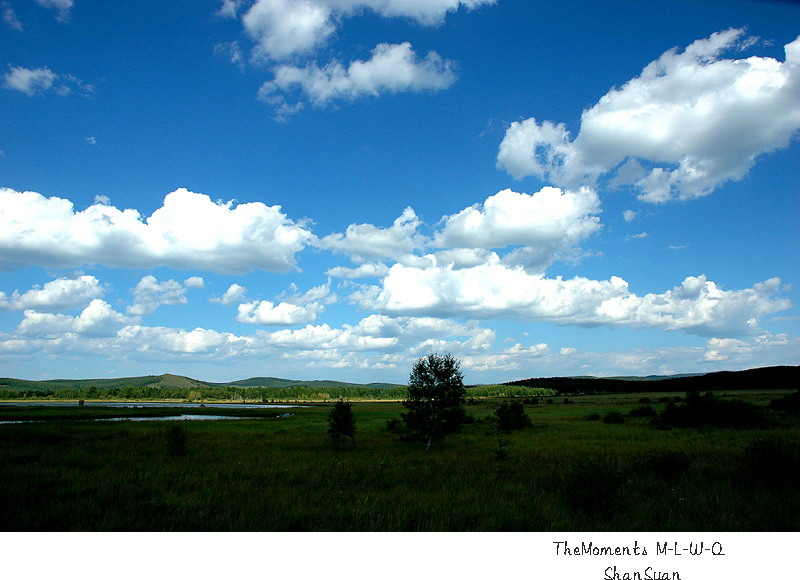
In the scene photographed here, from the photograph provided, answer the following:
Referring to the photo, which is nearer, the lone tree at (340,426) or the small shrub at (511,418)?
the lone tree at (340,426)

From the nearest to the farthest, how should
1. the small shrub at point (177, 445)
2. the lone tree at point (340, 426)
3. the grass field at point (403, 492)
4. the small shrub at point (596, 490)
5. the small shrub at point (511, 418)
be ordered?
the grass field at point (403, 492), the small shrub at point (596, 490), the small shrub at point (177, 445), the lone tree at point (340, 426), the small shrub at point (511, 418)

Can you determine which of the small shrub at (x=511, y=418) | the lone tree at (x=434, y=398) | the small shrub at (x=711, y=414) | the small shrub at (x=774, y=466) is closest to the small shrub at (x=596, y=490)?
the small shrub at (x=774, y=466)

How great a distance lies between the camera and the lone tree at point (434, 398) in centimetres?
2777

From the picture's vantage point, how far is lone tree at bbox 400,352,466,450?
91.1ft

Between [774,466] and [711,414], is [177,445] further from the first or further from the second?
[711,414]

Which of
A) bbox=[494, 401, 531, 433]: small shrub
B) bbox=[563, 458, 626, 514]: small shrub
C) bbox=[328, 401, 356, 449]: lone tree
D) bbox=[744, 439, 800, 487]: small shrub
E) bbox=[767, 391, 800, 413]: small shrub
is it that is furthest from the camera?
bbox=[767, 391, 800, 413]: small shrub

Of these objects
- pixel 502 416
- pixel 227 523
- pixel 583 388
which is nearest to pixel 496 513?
pixel 227 523

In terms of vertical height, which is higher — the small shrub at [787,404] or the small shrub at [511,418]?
the small shrub at [511,418]

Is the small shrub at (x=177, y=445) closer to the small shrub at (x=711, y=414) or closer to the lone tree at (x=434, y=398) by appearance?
the lone tree at (x=434, y=398)

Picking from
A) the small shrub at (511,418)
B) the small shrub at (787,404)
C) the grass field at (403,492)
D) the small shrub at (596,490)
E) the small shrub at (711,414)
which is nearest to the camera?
the grass field at (403,492)

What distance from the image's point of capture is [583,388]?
19900cm

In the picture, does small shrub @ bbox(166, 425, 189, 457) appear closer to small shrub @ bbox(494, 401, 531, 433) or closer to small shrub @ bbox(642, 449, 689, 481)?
small shrub @ bbox(642, 449, 689, 481)

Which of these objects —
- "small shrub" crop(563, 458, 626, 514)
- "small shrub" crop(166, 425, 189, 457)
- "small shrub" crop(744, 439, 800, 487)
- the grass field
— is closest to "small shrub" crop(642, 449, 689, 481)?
the grass field
